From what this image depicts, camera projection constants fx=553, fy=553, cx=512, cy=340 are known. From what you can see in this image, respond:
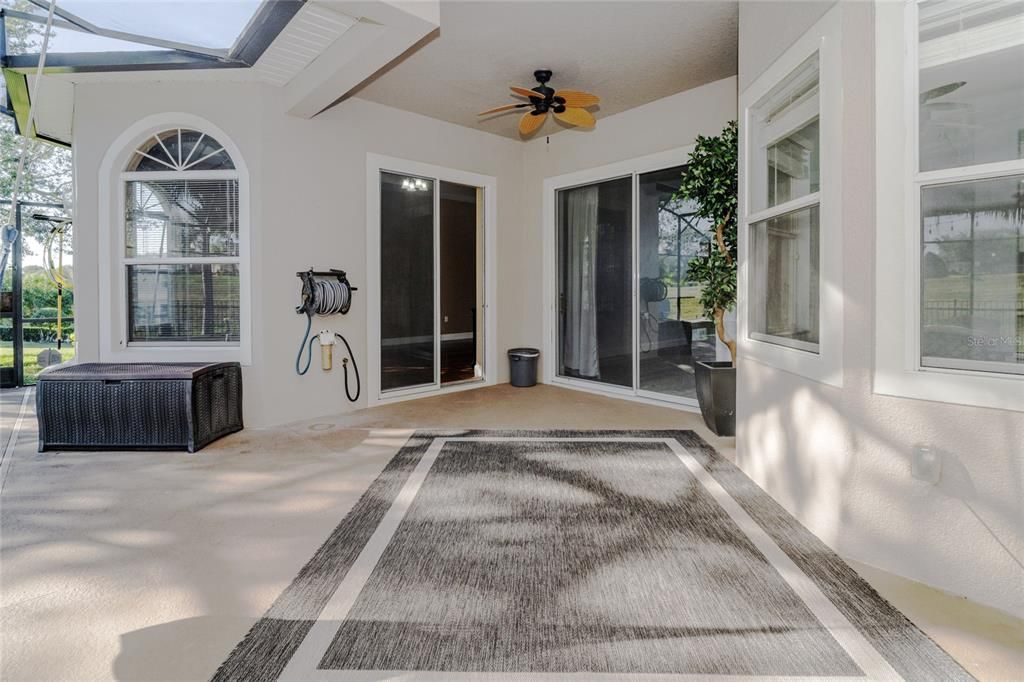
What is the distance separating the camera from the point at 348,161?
4.99 m

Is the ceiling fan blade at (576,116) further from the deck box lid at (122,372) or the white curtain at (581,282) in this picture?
the deck box lid at (122,372)

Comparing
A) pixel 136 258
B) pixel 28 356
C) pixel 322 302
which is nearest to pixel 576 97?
pixel 322 302

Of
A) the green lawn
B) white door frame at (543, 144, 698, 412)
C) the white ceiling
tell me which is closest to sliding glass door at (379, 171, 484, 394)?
white door frame at (543, 144, 698, 412)

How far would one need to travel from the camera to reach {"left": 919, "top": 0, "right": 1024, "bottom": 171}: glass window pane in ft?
6.10

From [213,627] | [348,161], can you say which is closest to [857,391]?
[213,627]

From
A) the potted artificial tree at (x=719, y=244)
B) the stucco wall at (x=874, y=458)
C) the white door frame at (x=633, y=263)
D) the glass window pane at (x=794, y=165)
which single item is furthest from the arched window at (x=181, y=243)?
the stucco wall at (x=874, y=458)

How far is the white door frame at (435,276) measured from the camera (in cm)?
519

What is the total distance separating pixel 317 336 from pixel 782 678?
4.20 meters

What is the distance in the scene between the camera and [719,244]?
405 centimetres

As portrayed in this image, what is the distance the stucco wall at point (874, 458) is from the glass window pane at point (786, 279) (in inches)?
11.4

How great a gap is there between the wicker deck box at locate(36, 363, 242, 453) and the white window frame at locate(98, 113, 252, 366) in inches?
24.4

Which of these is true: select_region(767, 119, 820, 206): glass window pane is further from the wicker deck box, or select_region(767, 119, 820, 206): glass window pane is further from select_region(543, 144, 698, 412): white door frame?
the wicker deck box

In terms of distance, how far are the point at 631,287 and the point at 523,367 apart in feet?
5.05

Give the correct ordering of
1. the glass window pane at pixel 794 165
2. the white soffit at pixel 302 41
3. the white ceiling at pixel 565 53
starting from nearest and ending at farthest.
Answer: the glass window pane at pixel 794 165, the white soffit at pixel 302 41, the white ceiling at pixel 565 53
